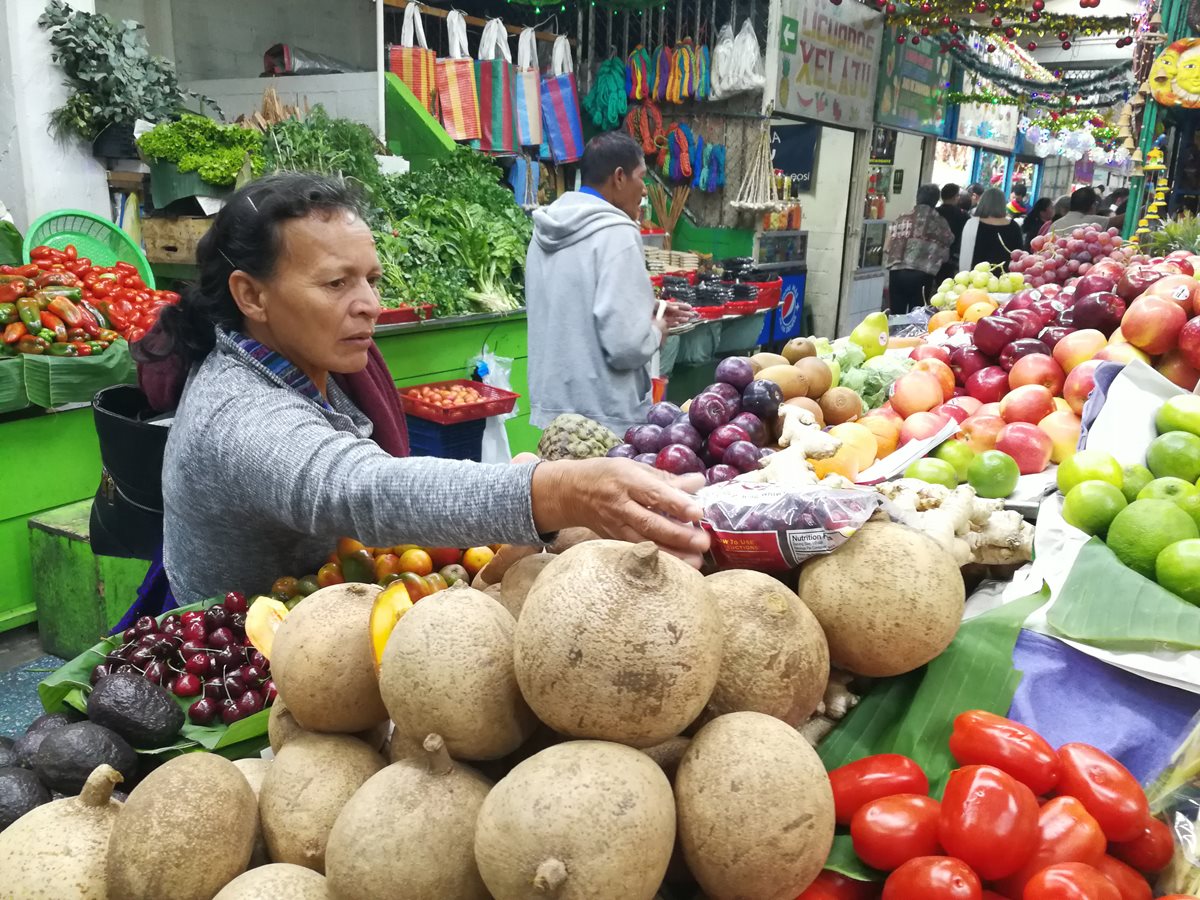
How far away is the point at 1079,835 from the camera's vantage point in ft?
3.41

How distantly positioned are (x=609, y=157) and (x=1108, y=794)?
134 inches

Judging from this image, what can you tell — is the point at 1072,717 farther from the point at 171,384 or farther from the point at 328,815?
the point at 171,384

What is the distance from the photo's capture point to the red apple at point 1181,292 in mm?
Answer: 2479

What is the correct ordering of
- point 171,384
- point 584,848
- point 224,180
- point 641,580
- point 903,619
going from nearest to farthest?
point 584,848, point 641,580, point 903,619, point 171,384, point 224,180

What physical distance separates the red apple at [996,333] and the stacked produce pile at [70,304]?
3230mm

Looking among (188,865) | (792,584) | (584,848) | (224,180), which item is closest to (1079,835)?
(792,584)

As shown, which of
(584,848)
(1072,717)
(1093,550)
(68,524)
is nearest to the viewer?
(584,848)

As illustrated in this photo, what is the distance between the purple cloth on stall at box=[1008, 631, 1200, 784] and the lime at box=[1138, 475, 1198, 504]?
0.46m

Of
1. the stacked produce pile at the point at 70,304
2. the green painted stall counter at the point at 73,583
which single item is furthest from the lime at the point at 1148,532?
the stacked produce pile at the point at 70,304

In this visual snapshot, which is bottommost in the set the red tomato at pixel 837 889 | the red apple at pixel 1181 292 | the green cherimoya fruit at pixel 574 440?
the red tomato at pixel 837 889

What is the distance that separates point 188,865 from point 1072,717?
4.12ft

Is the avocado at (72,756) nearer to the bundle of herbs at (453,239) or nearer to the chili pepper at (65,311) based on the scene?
the chili pepper at (65,311)

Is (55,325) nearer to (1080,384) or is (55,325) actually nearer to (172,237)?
(172,237)

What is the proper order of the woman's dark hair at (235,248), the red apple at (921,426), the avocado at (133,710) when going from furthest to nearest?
the red apple at (921,426) < the woman's dark hair at (235,248) < the avocado at (133,710)
